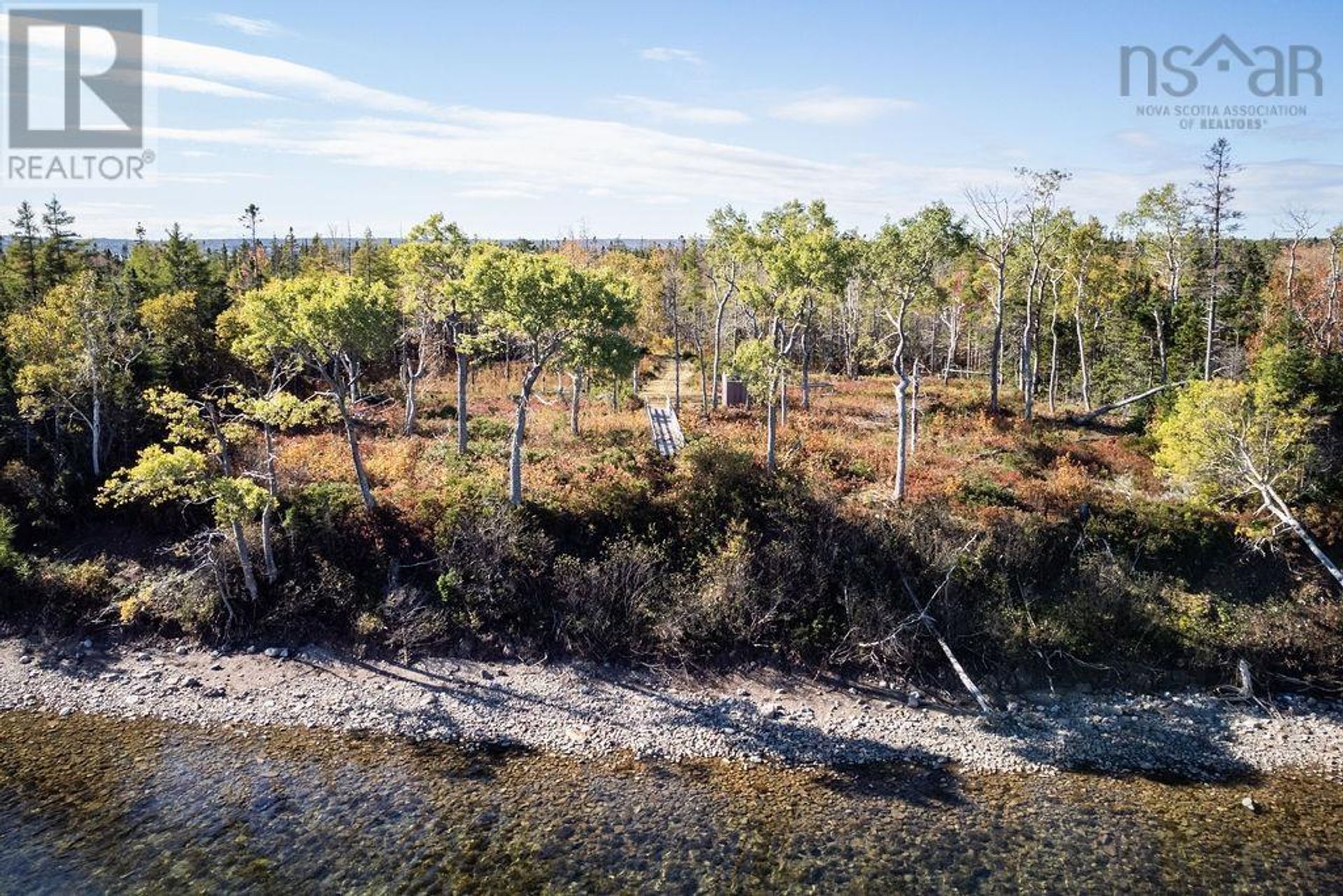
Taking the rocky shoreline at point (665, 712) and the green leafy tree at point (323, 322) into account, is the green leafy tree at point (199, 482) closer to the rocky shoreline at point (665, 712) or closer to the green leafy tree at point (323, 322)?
the green leafy tree at point (323, 322)

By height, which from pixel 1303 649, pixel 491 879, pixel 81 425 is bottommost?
pixel 491 879

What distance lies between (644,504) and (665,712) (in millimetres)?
7902

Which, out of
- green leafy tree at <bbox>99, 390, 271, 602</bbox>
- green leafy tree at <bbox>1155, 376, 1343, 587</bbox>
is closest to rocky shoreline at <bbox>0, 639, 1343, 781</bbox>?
green leafy tree at <bbox>99, 390, 271, 602</bbox>

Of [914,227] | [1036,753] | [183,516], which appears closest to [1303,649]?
[1036,753]

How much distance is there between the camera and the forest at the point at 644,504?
24312mm

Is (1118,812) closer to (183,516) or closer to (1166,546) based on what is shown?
(1166,546)

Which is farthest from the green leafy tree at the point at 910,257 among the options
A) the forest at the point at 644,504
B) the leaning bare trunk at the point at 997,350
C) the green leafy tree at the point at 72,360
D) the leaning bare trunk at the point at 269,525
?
the green leafy tree at the point at 72,360

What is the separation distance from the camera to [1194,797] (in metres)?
19.0

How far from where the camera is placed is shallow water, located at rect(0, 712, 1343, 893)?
16219 millimetres

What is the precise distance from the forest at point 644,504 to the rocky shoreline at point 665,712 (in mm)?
926

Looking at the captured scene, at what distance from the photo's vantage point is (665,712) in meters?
22.1

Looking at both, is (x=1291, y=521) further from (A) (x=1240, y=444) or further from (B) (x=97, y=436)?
(B) (x=97, y=436)

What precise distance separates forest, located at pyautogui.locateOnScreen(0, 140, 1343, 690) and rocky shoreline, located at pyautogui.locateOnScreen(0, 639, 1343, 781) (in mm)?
926

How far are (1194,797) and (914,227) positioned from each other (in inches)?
768
